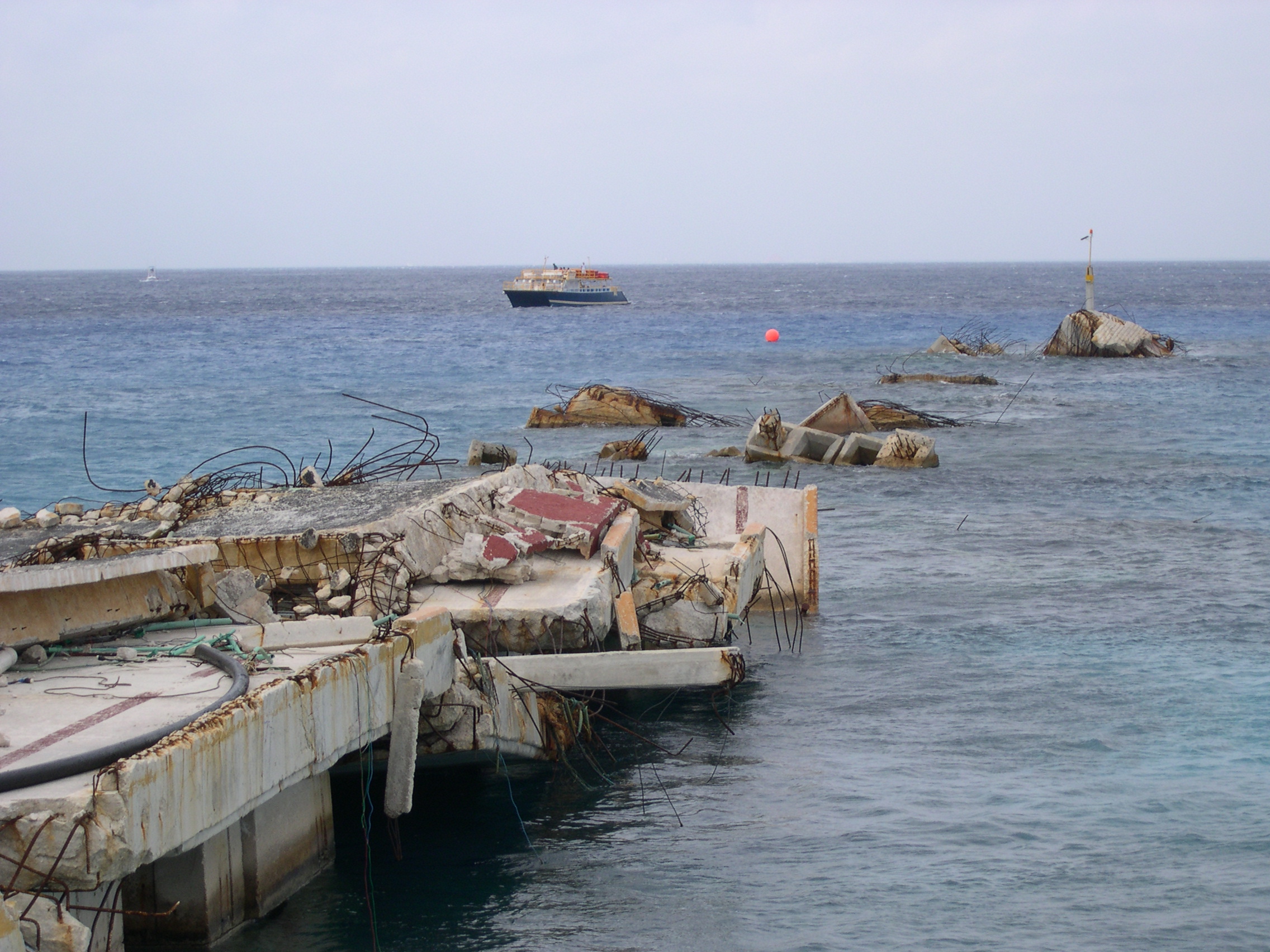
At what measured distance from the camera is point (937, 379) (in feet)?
128

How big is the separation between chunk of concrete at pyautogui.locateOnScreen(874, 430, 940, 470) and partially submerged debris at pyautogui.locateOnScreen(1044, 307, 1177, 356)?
79.9 feet

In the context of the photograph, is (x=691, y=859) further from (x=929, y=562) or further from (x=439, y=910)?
(x=929, y=562)

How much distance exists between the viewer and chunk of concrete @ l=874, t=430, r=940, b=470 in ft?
77.6

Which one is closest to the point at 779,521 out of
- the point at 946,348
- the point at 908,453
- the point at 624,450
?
the point at 908,453

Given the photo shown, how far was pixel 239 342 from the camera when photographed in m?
65.1

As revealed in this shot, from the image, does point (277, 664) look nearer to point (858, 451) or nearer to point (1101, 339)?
point (858, 451)

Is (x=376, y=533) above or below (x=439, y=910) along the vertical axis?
above

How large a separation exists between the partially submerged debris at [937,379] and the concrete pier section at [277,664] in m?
28.7

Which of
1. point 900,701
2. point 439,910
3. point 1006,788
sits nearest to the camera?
point 439,910

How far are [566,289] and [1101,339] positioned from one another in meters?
51.7

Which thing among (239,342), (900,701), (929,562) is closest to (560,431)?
(929,562)

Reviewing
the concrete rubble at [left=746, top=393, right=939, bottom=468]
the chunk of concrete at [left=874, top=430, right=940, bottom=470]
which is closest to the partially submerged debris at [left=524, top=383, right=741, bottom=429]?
the concrete rubble at [left=746, top=393, right=939, bottom=468]

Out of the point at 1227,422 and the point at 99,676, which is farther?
the point at 1227,422

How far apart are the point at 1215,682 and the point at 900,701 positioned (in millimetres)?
2749
